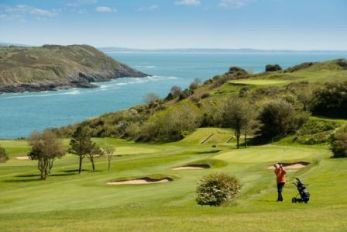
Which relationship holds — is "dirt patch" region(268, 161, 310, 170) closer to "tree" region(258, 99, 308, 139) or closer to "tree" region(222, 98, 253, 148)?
"tree" region(222, 98, 253, 148)

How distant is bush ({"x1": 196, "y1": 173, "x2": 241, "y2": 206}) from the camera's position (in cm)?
2452

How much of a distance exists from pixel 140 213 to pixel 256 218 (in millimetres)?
5443

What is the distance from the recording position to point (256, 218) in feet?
66.0

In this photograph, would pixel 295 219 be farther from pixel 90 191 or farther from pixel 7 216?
pixel 90 191

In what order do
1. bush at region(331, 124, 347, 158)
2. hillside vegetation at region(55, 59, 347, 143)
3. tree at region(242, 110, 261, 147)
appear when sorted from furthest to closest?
hillside vegetation at region(55, 59, 347, 143) → tree at region(242, 110, 261, 147) → bush at region(331, 124, 347, 158)

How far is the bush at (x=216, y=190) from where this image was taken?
24.5m

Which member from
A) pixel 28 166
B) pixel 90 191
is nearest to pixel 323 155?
pixel 90 191

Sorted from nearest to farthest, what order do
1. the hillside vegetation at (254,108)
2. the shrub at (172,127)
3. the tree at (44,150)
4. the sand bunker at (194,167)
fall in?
the sand bunker at (194,167) < the tree at (44,150) < the hillside vegetation at (254,108) < the shrub at (172,127)

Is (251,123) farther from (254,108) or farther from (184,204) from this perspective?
(184,204)

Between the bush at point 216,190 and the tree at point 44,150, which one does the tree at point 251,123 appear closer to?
the tree at point 44,150

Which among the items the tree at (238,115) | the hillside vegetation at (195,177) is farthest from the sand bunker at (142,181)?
the tree at (238,115)

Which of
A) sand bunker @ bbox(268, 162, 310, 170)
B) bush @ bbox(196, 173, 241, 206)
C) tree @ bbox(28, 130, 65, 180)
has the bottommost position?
tree @ bbox(28, 130, 65, 180)

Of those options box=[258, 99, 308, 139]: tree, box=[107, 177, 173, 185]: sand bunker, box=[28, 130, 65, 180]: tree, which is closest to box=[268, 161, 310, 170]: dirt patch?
box=[107, 177, 173, 185]: sand bunker

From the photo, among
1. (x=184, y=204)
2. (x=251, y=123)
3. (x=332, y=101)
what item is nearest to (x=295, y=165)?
(x=184, y=204)
